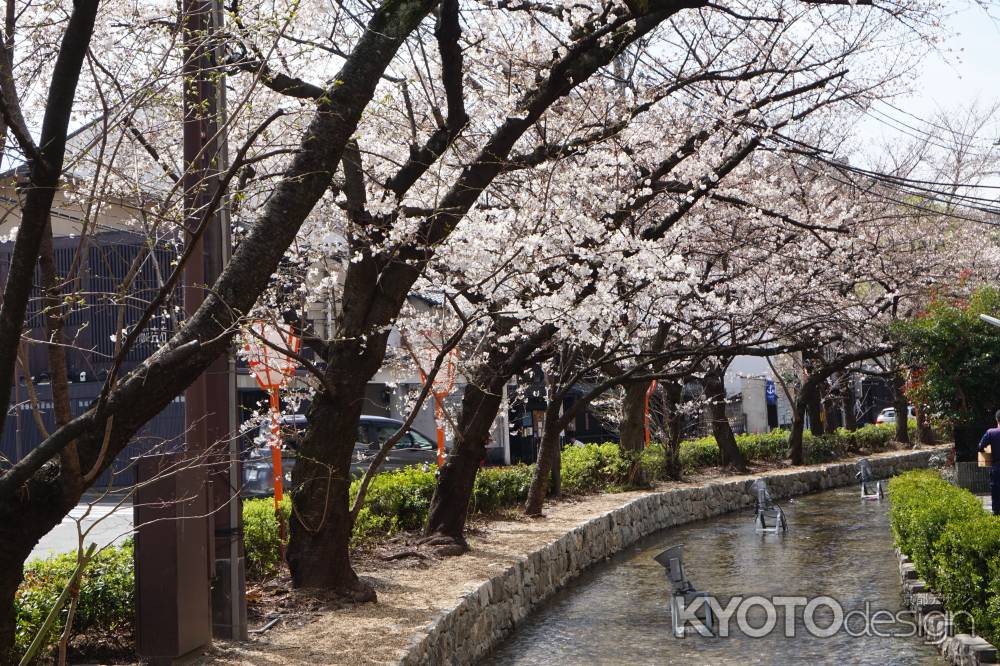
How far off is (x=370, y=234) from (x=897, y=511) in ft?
23.6

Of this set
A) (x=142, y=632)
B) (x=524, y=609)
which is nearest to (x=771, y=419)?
(x=524, y=609)

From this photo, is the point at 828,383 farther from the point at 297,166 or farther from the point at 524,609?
the point at 297,166

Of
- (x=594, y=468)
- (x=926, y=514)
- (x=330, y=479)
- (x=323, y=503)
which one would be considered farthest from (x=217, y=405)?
(x=594, y=468)

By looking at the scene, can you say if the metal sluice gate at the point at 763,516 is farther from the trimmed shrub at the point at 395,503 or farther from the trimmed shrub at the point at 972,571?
the trimmed shrub at the point at 972,571

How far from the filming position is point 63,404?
396cm

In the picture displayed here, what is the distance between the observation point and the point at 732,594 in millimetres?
11445

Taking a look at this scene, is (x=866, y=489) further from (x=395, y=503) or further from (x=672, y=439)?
(x=395, y=503)

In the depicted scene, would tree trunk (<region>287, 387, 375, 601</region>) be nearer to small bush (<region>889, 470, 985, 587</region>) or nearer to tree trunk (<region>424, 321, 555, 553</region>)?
tree trunk (<region>424, 321, 555, 553</region>)

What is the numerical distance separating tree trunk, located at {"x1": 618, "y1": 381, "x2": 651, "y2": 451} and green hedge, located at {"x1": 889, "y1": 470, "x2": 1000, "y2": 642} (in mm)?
9066

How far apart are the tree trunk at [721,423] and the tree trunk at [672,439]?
1.46 meters

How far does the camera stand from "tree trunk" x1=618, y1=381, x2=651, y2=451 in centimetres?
1992

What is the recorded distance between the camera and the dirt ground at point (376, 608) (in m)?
6.64

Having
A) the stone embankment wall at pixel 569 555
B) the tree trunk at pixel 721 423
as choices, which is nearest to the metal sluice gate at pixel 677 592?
the stone embankment wall at pixel 569 555

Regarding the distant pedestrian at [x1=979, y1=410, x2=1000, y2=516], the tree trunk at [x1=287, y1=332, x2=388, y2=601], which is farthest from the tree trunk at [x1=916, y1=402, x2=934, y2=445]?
the tree trunk at [x1=287, y1=332, x2=388, y2=601]
